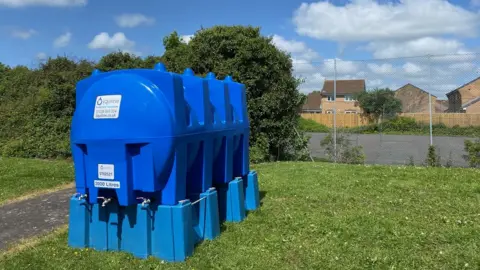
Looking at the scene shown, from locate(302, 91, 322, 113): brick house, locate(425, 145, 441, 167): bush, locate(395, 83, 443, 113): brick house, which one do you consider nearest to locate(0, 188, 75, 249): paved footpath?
locate(425, 145, 441, 167): bush

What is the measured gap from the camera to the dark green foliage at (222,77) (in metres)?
12.3

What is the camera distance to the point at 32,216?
6055 mm

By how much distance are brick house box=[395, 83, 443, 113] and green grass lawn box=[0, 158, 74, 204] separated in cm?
937

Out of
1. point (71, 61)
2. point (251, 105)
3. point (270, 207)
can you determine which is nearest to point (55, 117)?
point (71, 61)

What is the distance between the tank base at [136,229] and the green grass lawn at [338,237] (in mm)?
114

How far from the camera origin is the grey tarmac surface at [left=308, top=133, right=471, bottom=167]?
1139 centimetres

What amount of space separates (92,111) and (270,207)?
3000mm

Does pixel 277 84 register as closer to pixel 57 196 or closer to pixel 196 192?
pixel 57 196

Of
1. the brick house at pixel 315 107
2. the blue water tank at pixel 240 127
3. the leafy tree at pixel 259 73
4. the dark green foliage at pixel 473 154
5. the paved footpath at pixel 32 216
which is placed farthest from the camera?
the brick house at pixel 315 107

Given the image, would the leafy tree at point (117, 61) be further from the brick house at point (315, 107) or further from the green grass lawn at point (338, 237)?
the green grass lawn at point (338, 237)

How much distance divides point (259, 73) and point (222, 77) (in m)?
1.10

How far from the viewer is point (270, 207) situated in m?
6.04

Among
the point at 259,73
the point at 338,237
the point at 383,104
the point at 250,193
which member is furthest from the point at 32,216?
the point at 383,104

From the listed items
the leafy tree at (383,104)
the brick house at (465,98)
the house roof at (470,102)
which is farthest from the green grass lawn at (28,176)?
the house roof at (470,102)
